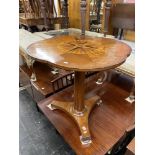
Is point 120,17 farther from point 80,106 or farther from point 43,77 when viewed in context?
point 80,106

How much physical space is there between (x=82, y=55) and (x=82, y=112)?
0.48 m

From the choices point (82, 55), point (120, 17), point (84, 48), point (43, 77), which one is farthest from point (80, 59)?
point (120, 17)

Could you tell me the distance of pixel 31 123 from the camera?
1391 mm

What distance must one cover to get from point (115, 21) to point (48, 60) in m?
1.39

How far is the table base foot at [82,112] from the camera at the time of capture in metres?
0.93

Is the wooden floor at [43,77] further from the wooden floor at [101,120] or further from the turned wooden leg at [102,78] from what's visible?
the turned wooden leg at [102,78]

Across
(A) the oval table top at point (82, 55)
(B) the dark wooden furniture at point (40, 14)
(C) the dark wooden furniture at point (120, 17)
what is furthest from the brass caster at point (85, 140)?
(B) the dark wooden furniture at point (40, 14)

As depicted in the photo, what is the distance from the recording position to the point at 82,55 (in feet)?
2.53

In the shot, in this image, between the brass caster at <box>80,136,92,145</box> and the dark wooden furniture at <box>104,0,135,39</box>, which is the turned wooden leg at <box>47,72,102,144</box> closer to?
the brass caster at <box>80,136,92,145</box>

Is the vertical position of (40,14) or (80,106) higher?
(40,14)

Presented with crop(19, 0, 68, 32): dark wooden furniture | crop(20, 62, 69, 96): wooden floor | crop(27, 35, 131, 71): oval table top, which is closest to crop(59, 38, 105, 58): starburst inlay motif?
crop(27, 35, 131, 71): oval table top

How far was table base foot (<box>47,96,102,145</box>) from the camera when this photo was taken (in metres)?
0.93
